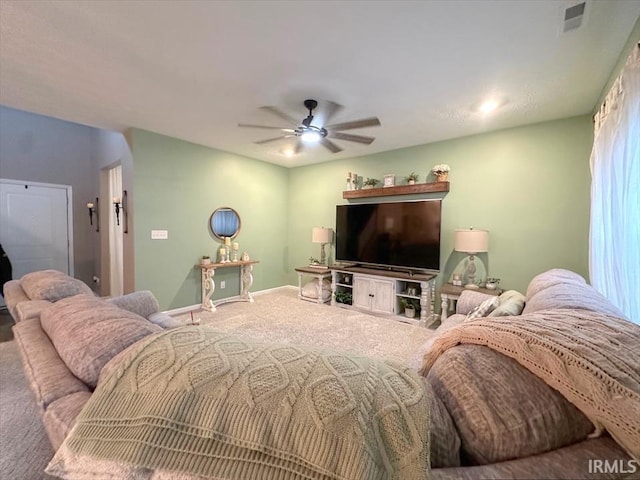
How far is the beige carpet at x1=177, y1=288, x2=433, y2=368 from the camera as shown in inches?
114

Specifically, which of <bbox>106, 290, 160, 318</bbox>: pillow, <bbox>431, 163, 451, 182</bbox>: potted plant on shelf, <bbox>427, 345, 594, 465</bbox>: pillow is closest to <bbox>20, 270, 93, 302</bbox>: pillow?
<bbox>106, 290, 160, 318</bbox>: pillow

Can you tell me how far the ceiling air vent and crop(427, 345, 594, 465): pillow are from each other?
212 cm

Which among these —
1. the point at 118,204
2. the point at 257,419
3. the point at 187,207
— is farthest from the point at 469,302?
the point at 118,204

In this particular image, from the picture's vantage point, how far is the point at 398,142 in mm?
3922

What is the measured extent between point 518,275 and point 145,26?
175 inches

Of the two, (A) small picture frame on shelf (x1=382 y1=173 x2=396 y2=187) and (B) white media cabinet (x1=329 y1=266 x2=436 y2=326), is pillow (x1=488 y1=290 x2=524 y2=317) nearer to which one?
(B) white media cabinet (x1=329 y1=266 x2=436 y2=326)

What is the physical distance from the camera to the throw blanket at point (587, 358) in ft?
1.85

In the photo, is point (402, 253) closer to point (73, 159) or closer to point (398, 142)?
point (398, 142)

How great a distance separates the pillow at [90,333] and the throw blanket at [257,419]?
17 cm

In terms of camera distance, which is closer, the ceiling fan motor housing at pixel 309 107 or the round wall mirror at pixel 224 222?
the ceiling fan motor housing at pixel 309 107

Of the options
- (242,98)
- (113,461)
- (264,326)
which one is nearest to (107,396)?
(113,461)

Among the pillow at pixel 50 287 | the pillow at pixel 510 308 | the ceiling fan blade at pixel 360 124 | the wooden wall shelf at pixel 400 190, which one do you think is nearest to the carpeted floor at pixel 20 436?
the pillow at pixel 50 287

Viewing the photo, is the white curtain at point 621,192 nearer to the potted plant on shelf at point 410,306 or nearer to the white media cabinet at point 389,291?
the white media cabinet at point 389,291

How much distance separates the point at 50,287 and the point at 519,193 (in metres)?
4.61
